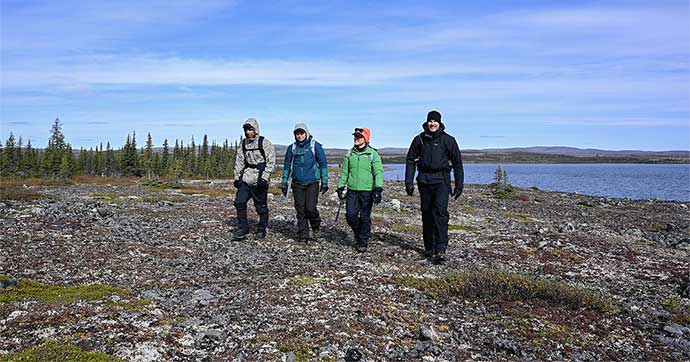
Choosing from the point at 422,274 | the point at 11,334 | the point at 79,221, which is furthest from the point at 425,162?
the point at 79,221

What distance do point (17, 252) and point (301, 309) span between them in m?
6.57

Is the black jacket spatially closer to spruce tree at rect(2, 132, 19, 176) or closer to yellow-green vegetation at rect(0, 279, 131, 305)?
yellow-green vegetation at rect(0, 279, 131, 305)

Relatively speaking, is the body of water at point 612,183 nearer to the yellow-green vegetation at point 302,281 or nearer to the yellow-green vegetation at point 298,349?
the yellow-green vegetation at point 302,281

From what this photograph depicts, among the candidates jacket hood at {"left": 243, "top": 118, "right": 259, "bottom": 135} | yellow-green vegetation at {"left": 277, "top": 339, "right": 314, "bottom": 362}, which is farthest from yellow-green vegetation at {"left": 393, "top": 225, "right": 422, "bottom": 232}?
yellow-green vegetation at {"left": 277, "top": 339, "right": 314, "bottom": 362}

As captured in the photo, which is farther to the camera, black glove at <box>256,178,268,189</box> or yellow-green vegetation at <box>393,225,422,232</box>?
yellow-green vegetation at <box>393,225,422,232</box>

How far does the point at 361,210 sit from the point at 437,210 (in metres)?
1.89

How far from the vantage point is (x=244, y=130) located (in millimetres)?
12500

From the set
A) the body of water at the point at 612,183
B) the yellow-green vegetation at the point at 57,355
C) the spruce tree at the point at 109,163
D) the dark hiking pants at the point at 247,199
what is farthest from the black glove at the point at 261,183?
the spruce tree at the point at 109,163

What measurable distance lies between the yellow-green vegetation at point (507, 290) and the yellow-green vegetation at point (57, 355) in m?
5.03

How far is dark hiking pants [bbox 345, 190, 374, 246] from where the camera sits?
11953mm

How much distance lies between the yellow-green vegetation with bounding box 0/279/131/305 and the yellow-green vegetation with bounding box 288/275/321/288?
105 inches

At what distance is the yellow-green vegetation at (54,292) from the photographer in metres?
7.31

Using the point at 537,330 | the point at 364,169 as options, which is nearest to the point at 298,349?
the point at 537,330

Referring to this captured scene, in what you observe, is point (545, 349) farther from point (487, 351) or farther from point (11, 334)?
point (11, 334)
